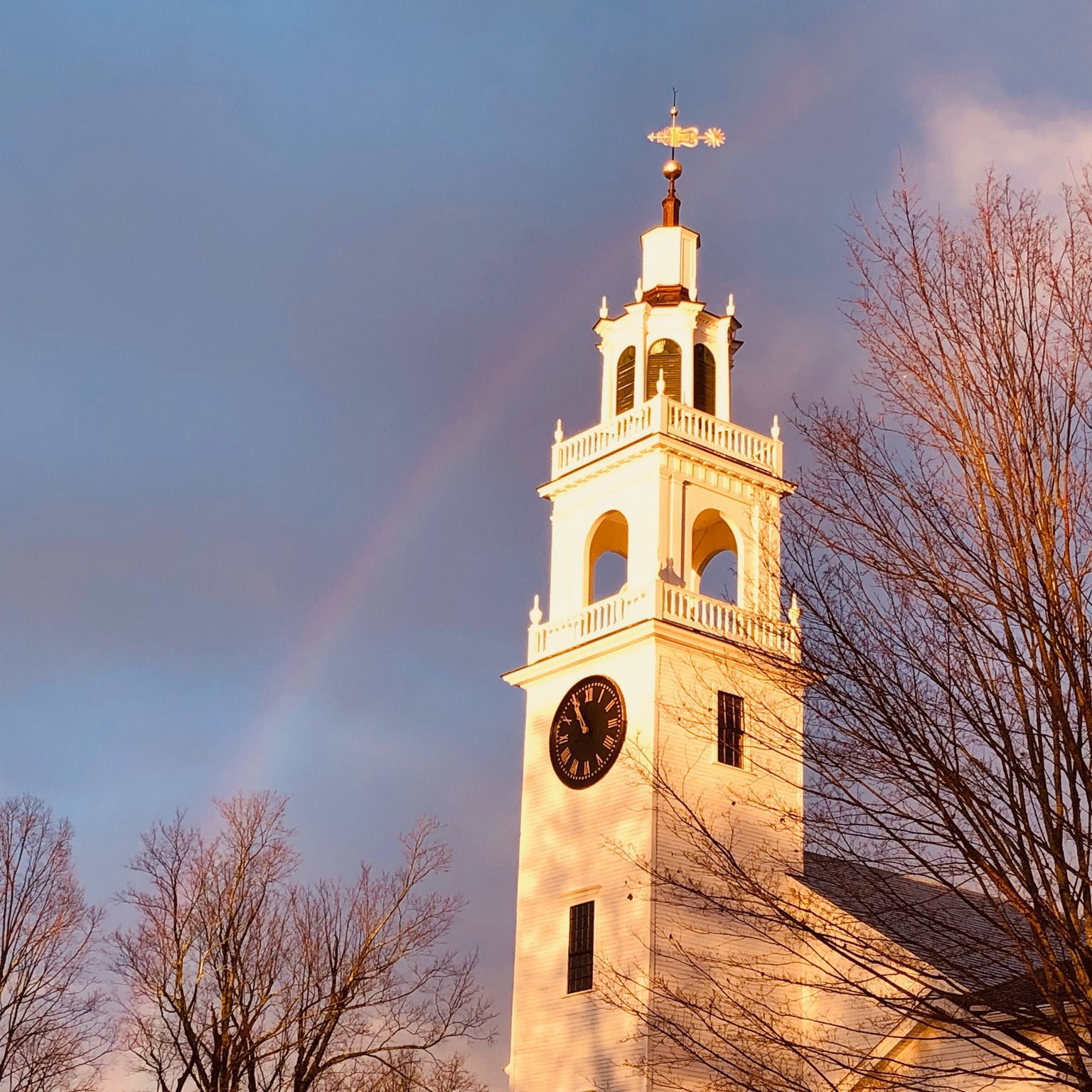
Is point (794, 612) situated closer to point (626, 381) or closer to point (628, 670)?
point (628, 670)

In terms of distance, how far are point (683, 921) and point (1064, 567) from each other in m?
22.3

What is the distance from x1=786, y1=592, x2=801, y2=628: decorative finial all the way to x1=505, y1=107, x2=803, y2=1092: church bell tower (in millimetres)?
14253

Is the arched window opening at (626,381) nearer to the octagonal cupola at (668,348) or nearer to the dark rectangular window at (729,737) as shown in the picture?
the octagonal cupola at (668,348)

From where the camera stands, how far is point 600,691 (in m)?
38.4

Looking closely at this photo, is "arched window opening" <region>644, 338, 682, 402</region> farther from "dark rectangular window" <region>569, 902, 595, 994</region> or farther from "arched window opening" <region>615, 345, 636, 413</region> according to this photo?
"dark rectangular window" <region>569, 902, 595, 994</region>

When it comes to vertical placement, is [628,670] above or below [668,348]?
below

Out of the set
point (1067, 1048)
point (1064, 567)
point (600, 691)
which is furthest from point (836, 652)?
point (600, 691)

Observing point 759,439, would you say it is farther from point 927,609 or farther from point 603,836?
point 927,609

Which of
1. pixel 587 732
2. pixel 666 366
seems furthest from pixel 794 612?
pixel 666 366

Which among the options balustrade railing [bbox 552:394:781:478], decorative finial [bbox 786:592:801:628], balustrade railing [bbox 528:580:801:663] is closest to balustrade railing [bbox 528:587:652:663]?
balustrade railing [bbox 528:580:801:663]

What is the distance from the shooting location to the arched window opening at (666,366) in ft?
139

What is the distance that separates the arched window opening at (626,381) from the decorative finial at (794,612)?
23.5m

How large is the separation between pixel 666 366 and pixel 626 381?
1.13m

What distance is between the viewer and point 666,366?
42812 mm
